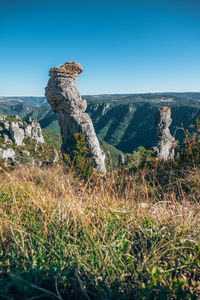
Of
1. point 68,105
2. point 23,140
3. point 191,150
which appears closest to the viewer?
point 191,150

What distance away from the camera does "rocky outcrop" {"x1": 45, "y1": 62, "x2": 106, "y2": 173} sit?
21.8 metres

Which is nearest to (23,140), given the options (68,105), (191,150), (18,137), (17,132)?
(18,137)

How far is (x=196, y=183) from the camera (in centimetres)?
457

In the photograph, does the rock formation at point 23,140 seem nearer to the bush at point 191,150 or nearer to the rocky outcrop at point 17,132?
the rocky outcrop at point 17,132

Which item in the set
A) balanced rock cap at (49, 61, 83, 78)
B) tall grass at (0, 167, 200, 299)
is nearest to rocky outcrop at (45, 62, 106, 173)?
balanced rock cap at (49, 61, 83, 78)

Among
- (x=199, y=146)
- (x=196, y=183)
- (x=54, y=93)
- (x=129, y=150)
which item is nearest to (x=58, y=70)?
(x=54, y=93)

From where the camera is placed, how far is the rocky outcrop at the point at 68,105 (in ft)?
71.7

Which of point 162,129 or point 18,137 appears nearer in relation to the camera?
point 162,129

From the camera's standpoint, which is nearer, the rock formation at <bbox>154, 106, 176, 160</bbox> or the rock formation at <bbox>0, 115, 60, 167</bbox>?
the rock formation at <bbox>154, 106, 176, 160</bbox>

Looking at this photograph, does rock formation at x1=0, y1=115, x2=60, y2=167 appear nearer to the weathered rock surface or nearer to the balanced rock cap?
the weathered rock surface

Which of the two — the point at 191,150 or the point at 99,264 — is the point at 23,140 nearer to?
the point at 191,150

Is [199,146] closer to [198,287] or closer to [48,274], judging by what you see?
[198,287]

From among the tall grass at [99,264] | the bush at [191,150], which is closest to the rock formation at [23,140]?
the bush at [191,150]

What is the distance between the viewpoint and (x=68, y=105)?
22406mm
